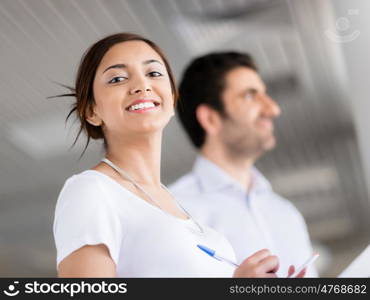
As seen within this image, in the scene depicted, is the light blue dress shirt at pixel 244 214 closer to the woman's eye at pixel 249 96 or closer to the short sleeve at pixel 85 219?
the woman's eye at pixel 249 96

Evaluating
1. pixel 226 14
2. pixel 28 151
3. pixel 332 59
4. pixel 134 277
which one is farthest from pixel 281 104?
pixel 134 277

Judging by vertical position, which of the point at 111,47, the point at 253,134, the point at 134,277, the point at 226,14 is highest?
the point at 226,14

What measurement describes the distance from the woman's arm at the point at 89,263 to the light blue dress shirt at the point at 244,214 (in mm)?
384

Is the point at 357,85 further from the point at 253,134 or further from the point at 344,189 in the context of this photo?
the point at 344,189

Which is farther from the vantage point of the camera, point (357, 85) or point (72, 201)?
point (357, 85)

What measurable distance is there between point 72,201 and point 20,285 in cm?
19

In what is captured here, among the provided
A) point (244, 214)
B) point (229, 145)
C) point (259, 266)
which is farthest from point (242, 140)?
point (259, 266)

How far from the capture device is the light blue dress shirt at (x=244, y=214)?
35.6 inches

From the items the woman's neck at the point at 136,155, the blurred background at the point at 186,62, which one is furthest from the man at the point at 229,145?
the woman's neck at the point at 136,155

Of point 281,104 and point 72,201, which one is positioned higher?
point 281,104

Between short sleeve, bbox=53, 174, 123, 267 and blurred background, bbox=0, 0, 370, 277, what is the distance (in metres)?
0.23

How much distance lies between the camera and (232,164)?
1077mm

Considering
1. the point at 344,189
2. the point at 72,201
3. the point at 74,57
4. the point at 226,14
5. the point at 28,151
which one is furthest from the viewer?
the point at 344,189

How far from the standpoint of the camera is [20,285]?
0.67 m
